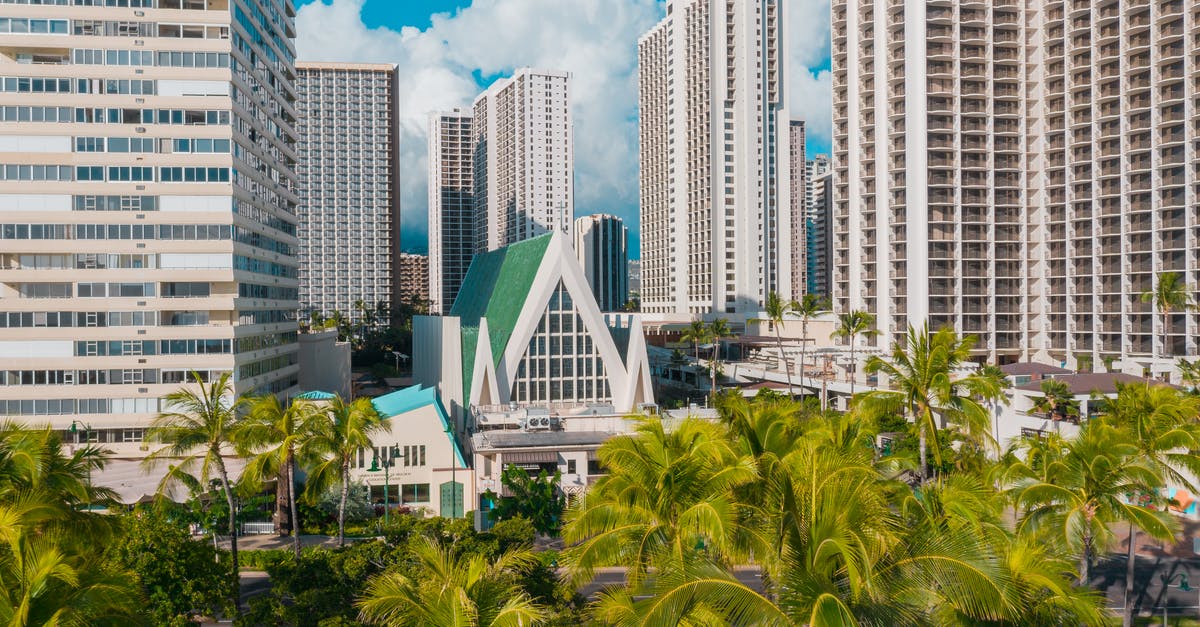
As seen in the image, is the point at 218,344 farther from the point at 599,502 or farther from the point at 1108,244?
the point at 1108,244

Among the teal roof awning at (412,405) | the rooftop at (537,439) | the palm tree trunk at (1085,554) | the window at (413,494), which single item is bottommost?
the window at (413,494)

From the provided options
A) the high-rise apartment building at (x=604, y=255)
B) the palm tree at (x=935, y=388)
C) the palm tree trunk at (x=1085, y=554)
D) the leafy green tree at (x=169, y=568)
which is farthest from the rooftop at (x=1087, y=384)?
the high-rise apartment building at (x=604, y=255)

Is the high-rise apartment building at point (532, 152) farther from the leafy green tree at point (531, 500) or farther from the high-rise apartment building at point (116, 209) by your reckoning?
the leafy green tree at point (531, 500)

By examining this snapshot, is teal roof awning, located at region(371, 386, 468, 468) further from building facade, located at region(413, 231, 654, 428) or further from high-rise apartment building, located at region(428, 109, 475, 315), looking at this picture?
high-rise apartment building, located at region(428, 109, 475, 315)

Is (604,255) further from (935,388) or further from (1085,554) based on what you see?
(1085,554)

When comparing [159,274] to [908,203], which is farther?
[908,203]

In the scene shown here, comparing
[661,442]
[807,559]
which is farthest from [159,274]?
[807,559]
